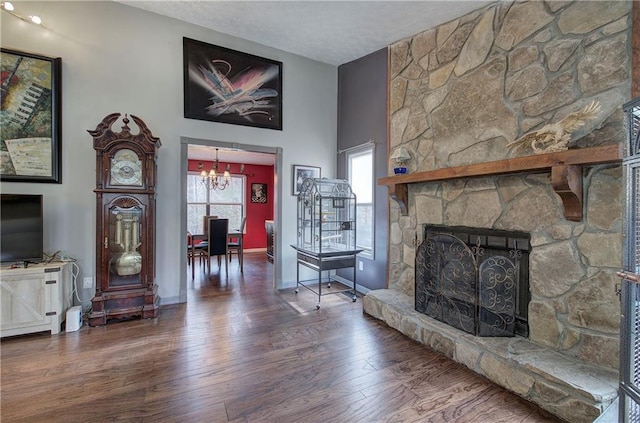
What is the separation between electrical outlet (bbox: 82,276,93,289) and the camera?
3182 millimetres

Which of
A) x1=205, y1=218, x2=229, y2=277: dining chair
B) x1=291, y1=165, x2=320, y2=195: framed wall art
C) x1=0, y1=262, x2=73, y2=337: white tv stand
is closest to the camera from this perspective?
x1=0, y1=262, x2=73, y2=337: white tv stand

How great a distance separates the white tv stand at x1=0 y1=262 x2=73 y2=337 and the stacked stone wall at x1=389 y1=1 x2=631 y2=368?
3.71m

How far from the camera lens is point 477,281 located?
2420 millimetres

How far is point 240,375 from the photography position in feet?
7.03

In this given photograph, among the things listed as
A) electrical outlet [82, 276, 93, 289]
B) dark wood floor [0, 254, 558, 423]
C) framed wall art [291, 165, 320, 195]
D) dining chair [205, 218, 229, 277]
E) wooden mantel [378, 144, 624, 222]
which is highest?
framed wall art [291, 165, 320, 195]

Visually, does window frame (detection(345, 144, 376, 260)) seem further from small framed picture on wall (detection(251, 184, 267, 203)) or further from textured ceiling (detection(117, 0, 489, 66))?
small framed picture on wall (detection(251, 184, 267, 203))

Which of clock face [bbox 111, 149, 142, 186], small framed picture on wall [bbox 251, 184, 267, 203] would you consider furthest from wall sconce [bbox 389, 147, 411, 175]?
small framed picture on wall [bbox 251, 184, 267, 203]

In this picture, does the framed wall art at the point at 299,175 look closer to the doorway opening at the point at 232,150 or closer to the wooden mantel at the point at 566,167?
the doorway opening at the point at 232,150

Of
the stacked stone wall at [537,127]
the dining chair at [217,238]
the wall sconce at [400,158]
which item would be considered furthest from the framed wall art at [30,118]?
the stacked stone wall at [537,127]

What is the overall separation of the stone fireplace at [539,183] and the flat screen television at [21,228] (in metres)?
3.54

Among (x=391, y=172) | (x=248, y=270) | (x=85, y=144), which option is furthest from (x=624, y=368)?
(x=248, y=270)

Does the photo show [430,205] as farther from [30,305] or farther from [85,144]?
[30,305]

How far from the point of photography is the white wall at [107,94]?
9.94 feet

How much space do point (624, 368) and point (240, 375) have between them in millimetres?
2296
